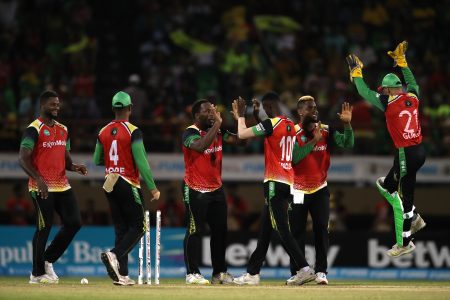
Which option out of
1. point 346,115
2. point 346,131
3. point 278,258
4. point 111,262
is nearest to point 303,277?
point 346,131

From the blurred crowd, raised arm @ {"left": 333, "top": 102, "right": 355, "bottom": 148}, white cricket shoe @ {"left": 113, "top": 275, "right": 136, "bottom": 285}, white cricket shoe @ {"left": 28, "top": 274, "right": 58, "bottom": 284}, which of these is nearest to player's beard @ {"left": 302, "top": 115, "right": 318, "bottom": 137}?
raised arm @ {"left": 333, "top": 102, "right": 355, "bottom": 148}

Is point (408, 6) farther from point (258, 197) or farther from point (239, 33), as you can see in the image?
point (258, 197)

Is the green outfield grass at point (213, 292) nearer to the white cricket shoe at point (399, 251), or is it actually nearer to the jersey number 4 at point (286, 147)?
the white cricket shoe at point (399, 251)

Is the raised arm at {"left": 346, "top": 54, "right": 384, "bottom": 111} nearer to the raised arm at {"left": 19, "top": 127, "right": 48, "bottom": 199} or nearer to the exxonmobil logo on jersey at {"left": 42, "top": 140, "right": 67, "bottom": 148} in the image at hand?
the exxonmobil logo on jersey at {"left": 42, "top": 140, "right": 67, "bottom": 148}

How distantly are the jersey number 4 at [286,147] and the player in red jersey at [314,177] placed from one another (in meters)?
0.42

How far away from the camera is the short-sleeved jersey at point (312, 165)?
17.0 meters

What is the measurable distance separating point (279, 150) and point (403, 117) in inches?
75.9

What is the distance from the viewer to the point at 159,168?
26.0 metres

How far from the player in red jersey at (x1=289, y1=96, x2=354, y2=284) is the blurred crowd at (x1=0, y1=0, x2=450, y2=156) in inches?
320

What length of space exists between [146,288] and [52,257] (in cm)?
194

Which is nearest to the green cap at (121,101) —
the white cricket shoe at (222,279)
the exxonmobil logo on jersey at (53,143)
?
the exxonmobil logo on jersey at (53,143)

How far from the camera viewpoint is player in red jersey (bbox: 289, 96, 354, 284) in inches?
664

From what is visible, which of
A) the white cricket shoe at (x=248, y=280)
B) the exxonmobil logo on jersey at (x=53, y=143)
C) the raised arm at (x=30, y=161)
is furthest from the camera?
the white cricket shoe at (x=248, y=280)

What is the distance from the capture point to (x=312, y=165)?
1708cm
